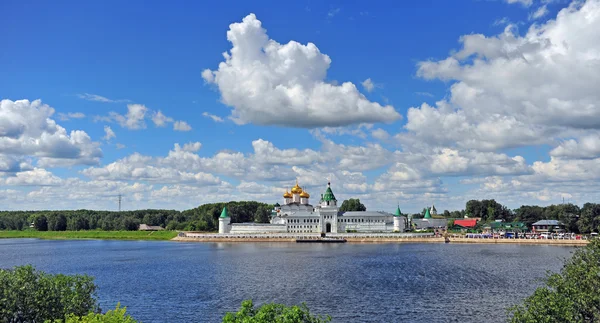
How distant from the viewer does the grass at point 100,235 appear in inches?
4377

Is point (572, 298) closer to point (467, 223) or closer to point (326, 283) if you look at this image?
point (326, 283)

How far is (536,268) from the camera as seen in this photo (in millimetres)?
49750

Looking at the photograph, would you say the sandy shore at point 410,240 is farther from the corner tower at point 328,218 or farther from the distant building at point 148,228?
the distant building at point 148,228

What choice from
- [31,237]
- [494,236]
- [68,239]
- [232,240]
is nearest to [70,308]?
[232,240]

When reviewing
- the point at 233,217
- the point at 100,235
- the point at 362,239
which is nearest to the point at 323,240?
the point at 362,239

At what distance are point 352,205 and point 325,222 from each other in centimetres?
3156

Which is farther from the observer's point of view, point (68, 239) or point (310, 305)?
point (68, 239)

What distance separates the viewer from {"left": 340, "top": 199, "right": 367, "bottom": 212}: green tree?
138 m

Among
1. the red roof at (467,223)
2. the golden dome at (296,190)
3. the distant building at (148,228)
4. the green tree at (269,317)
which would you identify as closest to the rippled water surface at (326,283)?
the green tree at (269,317)

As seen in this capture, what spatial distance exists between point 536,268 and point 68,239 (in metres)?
95.9

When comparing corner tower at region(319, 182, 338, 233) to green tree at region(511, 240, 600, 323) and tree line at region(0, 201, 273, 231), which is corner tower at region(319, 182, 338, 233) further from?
green tree at region(511, 240, 600, 323)

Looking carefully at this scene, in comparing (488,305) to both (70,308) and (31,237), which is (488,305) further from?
(31,237)

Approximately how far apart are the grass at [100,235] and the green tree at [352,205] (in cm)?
4679

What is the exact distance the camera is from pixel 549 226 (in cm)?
10825
